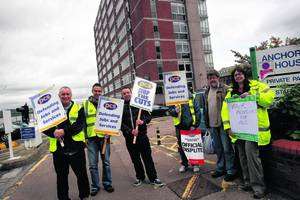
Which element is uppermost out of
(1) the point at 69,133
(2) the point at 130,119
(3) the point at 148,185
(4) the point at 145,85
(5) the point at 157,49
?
(5) the point at 157,49

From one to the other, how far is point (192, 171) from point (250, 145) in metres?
1.97

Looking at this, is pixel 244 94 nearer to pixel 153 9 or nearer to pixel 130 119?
pixel 130 119

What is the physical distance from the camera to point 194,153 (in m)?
5.43

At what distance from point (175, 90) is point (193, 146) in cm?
127

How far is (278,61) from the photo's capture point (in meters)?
4.88

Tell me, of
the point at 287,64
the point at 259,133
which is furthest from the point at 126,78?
the point at 259,133

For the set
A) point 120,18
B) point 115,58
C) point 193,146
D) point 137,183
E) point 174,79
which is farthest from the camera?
point 115,58

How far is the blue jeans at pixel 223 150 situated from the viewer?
4825 millimetres

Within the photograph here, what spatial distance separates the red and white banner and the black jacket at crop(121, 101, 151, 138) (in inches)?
36.6

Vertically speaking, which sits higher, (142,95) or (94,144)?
(142,95)

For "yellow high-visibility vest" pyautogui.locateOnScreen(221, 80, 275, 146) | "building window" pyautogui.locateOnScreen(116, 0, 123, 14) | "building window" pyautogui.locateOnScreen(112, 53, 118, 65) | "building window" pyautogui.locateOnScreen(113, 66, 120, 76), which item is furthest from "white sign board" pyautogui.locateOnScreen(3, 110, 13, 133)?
"building window" pyautogui.locateOnScreen(112, 53, 118, 65)

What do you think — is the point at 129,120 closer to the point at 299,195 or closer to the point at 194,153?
the point at 194,153

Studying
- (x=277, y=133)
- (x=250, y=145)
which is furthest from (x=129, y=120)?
(x=277, y=133)

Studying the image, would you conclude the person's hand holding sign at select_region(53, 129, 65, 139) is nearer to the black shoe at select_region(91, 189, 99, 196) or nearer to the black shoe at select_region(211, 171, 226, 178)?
the black shoe at select_region(91, 189, 99, 196)
